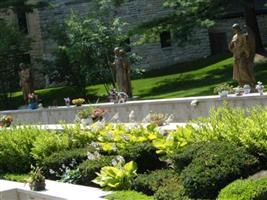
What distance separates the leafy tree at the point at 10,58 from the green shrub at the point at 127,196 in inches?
962

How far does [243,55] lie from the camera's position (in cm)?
1836

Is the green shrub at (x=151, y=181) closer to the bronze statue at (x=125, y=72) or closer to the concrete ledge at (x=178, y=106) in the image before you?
the concrete ledge at (x=178, y=106)

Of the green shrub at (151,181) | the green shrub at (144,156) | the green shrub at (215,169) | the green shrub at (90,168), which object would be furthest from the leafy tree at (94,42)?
the green shrub at (215,169)

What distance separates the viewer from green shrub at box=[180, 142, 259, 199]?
29.3ft

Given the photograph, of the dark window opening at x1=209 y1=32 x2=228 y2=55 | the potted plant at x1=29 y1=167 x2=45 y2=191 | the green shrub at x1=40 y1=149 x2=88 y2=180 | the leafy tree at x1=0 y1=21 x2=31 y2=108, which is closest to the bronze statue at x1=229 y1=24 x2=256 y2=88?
the green shrub at x1=40 y1=149 x2=88 y2=180

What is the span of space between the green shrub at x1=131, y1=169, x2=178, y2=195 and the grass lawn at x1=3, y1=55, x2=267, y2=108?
1576 cm

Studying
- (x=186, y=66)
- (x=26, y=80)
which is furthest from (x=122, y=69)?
(x=186, y=66)

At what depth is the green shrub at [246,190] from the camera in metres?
7.95

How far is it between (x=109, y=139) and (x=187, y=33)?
16.2 meters

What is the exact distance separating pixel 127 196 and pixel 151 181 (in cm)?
49

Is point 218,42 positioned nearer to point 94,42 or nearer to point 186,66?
point 186,66

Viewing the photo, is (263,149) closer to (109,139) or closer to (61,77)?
(109,139)

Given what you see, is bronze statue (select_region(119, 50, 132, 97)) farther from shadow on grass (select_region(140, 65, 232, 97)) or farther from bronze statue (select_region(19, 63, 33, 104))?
shadow on grass (select_region(140, 65, 232, 97))

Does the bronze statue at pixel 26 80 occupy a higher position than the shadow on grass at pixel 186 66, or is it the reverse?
the bronze statue at pixel 26 80
